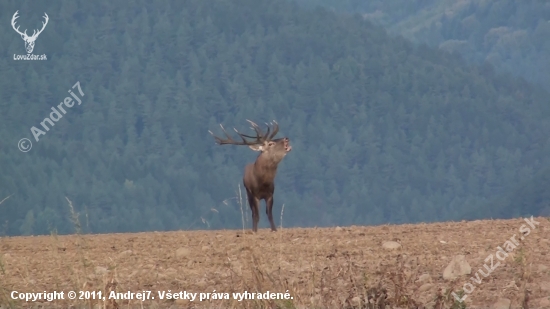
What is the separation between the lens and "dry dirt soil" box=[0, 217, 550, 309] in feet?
27.0

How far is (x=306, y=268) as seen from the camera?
970cm

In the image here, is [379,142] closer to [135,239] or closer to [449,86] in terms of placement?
[449,86]

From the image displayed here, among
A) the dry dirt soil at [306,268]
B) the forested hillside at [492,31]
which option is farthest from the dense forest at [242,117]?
the dry dirt soil at [306,268]

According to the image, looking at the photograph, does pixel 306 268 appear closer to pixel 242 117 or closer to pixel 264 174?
pixel 264 174

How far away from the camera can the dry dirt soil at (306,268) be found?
8242mm

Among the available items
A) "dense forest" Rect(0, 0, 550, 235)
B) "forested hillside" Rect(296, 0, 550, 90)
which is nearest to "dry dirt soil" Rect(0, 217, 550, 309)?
"dense forest" Rect(0, 0, 550, 235)

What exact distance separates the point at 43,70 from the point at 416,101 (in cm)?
2836

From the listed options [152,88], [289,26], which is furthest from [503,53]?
[152,88]

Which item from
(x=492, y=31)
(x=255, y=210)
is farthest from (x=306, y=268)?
(x=492, y=31)

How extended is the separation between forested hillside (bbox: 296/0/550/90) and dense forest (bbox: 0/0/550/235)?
20.9 m

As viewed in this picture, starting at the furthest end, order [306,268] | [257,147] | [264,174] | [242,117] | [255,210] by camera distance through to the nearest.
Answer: [242,117] → [257,147] → [264,174] → [255,210] → [306,268]

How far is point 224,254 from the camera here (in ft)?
36.6

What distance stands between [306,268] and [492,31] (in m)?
128

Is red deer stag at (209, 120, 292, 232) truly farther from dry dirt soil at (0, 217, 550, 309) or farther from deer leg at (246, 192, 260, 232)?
dry dirt soil at (0, 217, 550, 309)
